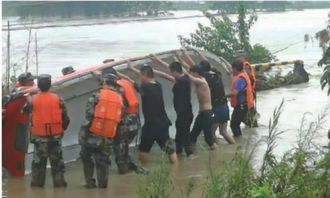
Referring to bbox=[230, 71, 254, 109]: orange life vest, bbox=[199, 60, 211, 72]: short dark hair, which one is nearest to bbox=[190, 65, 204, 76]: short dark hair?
bbox=[199, 60, 211, 72]: short dark hair

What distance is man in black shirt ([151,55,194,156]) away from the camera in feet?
29.5

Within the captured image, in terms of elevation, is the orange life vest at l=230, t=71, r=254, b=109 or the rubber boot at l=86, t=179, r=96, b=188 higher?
the orange life vest at l=230, t=71, r=254, b=109

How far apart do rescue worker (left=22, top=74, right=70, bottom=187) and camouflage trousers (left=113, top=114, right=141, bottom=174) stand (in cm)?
91

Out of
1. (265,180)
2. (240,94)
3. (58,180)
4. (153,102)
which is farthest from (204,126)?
(265,180)

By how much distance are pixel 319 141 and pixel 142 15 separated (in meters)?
36.4

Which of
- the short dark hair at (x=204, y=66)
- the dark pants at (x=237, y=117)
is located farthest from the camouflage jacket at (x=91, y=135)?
the dark pants at (x=237, y=117)

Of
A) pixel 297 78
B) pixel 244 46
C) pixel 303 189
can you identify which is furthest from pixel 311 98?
pixel 303 189

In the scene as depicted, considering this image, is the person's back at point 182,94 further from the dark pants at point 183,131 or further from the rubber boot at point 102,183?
the rubber boot at point 102,183

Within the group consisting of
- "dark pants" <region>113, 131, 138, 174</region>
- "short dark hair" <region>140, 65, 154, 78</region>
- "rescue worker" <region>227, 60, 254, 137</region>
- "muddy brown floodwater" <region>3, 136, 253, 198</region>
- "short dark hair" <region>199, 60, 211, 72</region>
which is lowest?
"muddy brown floodwater" <region>3, 136, 253, 198</region>

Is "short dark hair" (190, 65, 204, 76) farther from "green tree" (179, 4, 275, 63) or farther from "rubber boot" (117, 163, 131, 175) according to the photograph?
"green tree" (179, 4, 275, 63)

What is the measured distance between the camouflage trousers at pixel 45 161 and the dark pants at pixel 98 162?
1.02 feet

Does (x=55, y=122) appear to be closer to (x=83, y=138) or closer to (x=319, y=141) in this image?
(x=83, y=138)

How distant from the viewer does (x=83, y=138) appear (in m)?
7.54

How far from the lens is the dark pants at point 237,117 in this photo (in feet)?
34.2
